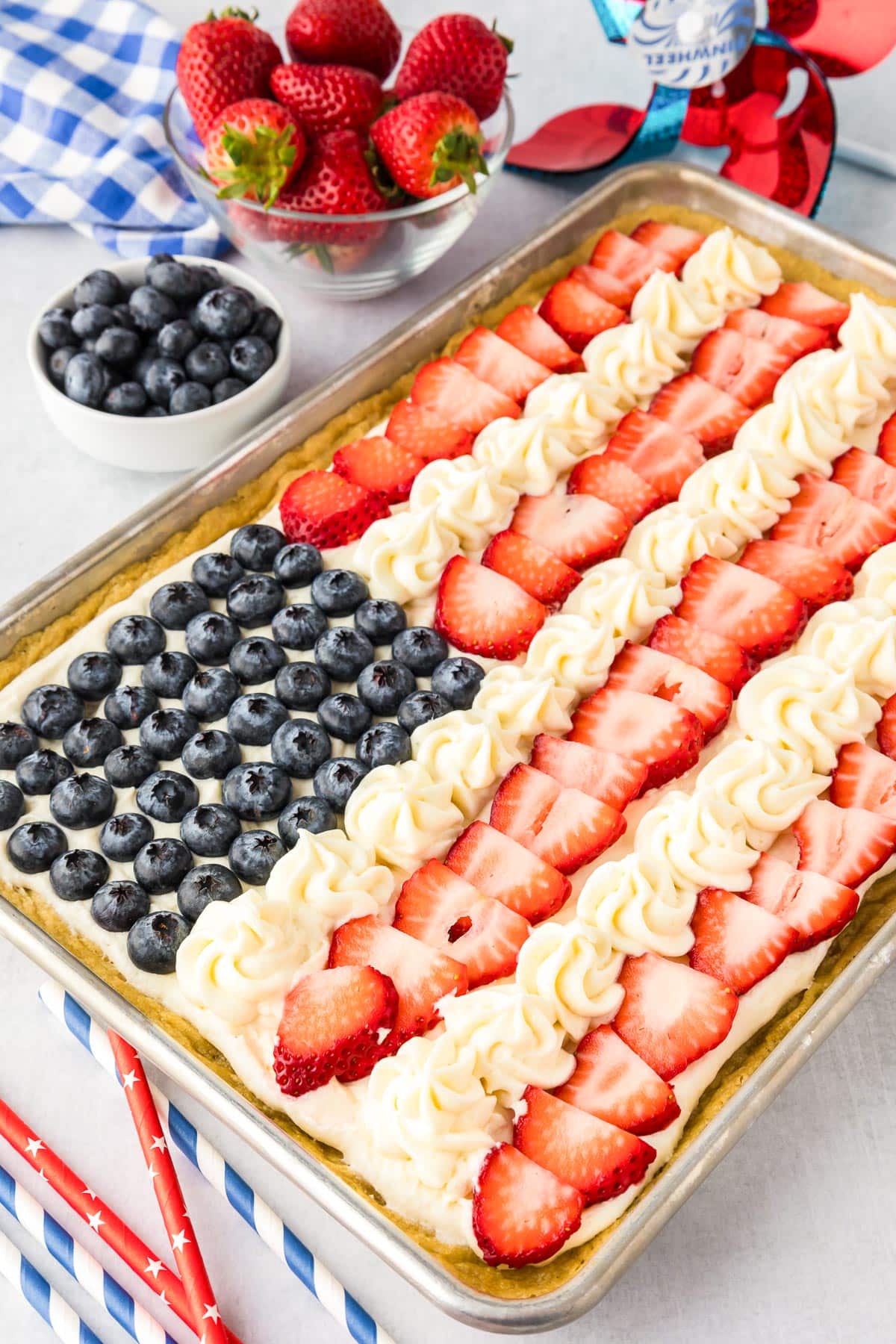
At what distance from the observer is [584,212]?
114 inches

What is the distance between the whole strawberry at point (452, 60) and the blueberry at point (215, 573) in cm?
103

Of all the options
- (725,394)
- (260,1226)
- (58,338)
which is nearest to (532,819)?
(260,1226)

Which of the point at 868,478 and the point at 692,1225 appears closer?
the point at 692,1225

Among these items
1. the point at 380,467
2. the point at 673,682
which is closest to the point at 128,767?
the point at 380,467

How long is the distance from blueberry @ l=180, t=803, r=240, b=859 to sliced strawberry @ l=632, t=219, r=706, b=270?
1514 mm

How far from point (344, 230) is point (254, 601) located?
2.68 ft

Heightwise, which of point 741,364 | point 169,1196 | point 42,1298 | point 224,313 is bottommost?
point 42,1298

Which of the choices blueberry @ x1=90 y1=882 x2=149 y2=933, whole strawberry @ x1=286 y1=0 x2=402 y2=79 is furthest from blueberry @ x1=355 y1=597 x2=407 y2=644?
whole strawberry @ x1=286 y1=0 x2=402 y2=79

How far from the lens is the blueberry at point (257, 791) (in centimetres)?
201

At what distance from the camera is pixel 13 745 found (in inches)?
82.8

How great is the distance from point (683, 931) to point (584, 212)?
5.44 ft

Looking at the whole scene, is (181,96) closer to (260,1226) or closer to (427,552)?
(427,552)

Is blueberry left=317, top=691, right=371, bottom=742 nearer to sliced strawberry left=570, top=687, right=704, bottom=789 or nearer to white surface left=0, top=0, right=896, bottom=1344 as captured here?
sliced strawberry left=570, top=687, right=704, bottom=789

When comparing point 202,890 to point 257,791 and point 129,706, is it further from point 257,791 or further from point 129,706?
point 129,706
